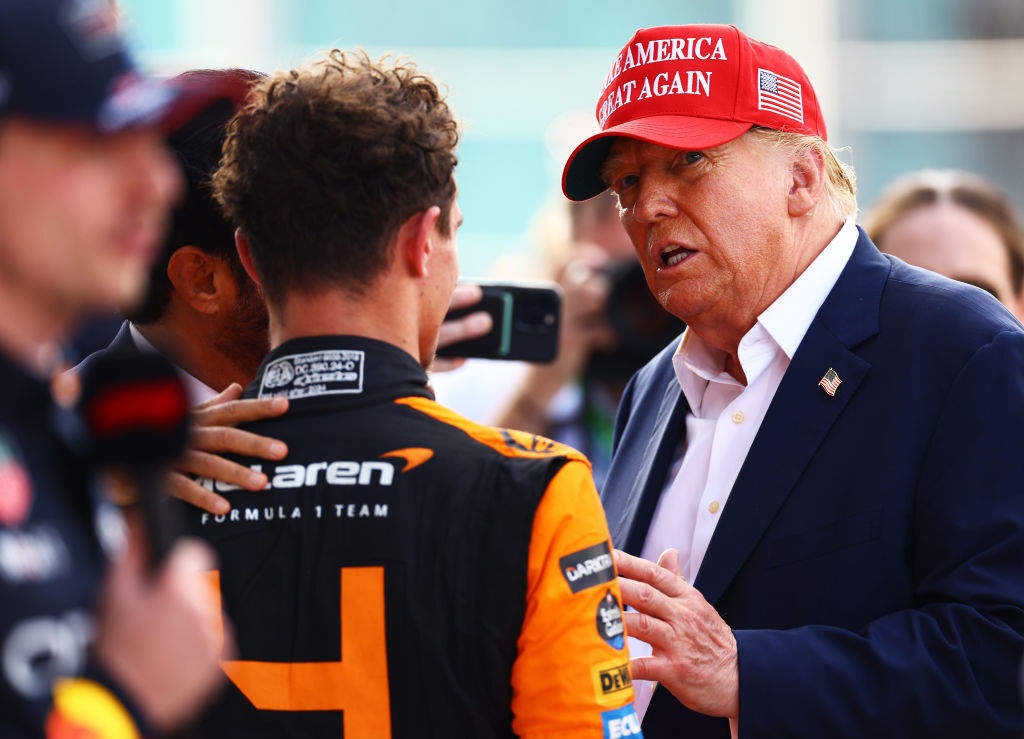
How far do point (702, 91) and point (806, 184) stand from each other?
259 mm

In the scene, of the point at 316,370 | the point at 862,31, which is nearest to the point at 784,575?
the point at 316,370

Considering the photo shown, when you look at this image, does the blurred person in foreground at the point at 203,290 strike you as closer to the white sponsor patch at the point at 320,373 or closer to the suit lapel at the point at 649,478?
the white sponsor patch at the point at 320,373

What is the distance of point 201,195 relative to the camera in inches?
79.1

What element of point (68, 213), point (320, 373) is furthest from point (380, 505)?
point (68, 213)

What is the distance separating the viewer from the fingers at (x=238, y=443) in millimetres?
1550

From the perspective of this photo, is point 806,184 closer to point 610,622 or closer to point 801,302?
point 801,302

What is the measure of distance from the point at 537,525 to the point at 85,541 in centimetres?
57

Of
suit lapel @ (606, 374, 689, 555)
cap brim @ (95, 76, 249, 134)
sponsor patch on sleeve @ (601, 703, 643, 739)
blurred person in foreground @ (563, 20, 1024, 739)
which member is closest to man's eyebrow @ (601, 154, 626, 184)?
blurred person in foreground @ (563, 20, 1024, 739)

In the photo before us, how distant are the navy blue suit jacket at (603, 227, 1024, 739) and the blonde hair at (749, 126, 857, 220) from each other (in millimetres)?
228

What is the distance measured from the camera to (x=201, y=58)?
33.5 feet

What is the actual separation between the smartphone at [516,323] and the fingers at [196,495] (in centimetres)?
97

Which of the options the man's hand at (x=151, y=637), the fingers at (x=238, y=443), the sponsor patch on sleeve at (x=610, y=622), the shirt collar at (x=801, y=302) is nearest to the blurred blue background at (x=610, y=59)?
the shirt collar at (x=801, y=302)

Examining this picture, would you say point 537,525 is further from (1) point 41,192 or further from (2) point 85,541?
(1) point 41,192

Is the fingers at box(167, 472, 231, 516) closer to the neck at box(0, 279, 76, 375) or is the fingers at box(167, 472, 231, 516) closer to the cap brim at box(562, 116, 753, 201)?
the neck at box(0, 279, 76, 375)
